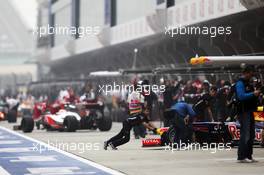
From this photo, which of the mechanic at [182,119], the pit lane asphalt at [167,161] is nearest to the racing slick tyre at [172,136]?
the mechanic at [182,119]

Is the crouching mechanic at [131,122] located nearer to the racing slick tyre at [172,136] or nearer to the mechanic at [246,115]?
the racing slick tyre at [172,136]

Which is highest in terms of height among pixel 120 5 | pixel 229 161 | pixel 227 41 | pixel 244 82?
pixel 120 5

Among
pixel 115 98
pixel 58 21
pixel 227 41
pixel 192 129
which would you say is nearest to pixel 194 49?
pixel 227 41

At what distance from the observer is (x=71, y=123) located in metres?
28.1

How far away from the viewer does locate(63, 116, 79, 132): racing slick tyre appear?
92.4 ft

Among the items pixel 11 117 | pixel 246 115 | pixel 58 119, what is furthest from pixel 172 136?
pixel 11 117

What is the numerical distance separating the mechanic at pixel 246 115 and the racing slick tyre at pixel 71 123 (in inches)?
506

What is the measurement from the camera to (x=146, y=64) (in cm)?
4422

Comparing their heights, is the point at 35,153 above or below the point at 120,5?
below

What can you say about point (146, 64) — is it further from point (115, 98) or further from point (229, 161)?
point (229, 161)

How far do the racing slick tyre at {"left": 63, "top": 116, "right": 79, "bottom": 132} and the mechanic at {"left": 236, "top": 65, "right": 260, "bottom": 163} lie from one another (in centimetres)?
1285

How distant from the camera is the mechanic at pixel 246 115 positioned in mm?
15703

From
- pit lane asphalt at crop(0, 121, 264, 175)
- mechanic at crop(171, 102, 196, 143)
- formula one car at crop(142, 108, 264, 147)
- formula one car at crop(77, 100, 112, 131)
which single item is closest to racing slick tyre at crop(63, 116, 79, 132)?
formula one car at crop(77, 100, 112, 131)

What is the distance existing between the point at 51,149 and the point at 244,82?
18.7 feet
